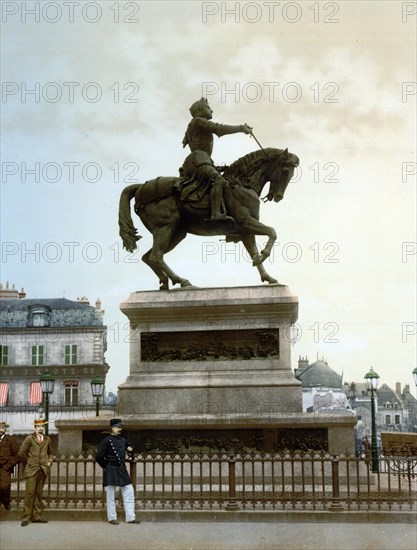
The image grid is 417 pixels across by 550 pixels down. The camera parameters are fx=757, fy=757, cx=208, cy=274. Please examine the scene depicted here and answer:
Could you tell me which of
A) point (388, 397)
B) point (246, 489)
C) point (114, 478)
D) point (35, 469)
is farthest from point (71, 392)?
point (388, 397)

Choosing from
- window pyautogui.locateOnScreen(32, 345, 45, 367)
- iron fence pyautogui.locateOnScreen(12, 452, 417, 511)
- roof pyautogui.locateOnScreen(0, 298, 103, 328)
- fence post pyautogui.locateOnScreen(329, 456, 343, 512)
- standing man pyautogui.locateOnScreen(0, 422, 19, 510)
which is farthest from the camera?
roof pyautogui.locateOnScreen(0, 298, 103, 328)

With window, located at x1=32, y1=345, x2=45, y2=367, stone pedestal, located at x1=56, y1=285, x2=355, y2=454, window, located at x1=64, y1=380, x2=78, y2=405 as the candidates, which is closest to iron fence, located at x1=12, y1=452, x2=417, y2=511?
stone pedestal, located at x1=56, y1=285, x2=355, y2=454

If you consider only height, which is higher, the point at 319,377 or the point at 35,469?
the point at 35,469

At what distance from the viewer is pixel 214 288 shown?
13820 mm

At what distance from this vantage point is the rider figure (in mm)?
14094

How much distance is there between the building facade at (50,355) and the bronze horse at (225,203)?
4471 cm

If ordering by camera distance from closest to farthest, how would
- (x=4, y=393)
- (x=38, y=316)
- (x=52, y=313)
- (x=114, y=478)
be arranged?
(x=114, y=478)
(x=4, y=393)
(x=38, y=316)
(x=52, y=313)

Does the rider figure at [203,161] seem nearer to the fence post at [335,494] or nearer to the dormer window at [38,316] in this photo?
the fence post at [335,494]

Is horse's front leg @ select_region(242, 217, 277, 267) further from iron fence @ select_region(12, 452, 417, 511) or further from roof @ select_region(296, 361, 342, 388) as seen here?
roof @ select_region(296, 361, 342, 388)

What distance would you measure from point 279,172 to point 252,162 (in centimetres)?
56

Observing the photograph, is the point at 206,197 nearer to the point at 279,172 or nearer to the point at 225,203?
the point at 225,203

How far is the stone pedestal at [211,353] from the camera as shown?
13.0 metres

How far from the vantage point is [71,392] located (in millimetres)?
58906

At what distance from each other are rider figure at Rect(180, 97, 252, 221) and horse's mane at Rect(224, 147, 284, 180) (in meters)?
0.40
